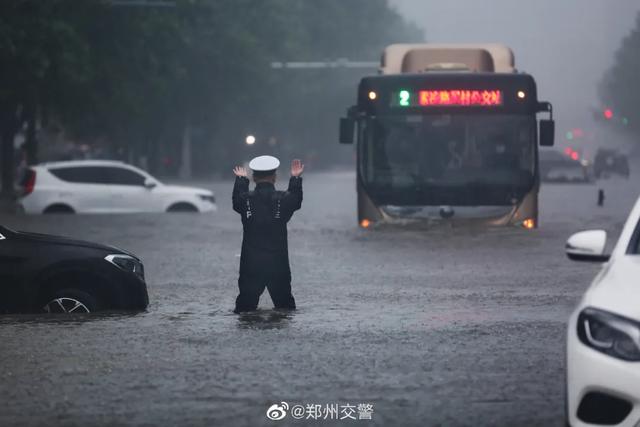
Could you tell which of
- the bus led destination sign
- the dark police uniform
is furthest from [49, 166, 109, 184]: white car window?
the dark police uniform

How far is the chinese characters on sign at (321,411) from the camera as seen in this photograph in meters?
8.02

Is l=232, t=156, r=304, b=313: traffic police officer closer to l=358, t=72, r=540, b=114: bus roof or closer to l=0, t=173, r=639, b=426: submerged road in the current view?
l=0, t=173, r=639, b=426: submerged road

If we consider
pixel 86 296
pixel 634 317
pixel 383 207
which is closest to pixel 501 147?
pixel 383 207

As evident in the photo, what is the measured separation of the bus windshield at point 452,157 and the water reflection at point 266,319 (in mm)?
12499

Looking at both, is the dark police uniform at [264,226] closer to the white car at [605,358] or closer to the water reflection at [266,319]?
the water reflection at [266,319]

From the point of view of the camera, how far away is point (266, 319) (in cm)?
1263

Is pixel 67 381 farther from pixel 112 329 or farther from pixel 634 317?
pixel 634 317

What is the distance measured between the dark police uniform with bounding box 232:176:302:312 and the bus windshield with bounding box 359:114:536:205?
13.2m

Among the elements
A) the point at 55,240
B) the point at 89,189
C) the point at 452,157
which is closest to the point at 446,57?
the point at 452,157

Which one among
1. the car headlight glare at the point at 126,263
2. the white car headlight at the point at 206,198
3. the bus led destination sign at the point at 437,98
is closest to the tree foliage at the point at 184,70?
the white car headlight at the point at 206,198

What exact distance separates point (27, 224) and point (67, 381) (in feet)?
67.3

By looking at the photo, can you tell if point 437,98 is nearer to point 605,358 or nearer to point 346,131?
point 346,131

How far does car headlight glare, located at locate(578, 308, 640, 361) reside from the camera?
6527mm

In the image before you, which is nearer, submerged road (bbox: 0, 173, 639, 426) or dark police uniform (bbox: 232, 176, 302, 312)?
submerged road (bbox: 0, 173, 639, 426)
